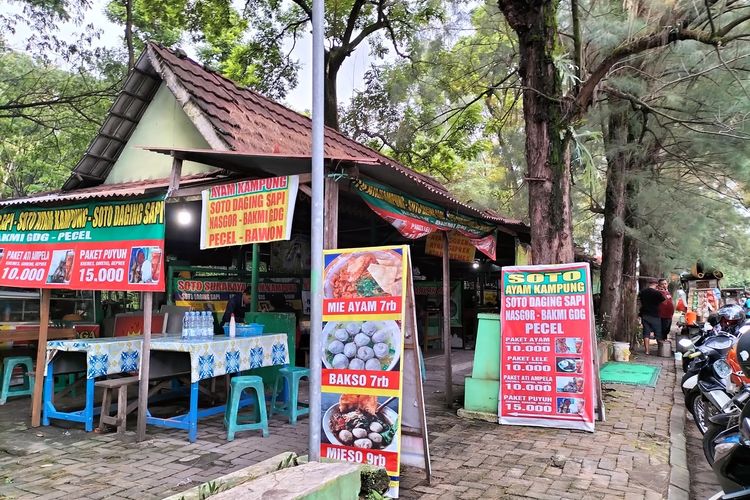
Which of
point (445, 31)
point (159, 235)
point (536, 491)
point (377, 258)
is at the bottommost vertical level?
point (536, 491)

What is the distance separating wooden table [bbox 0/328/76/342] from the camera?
7.37 m

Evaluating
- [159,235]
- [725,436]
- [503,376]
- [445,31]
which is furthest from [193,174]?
[445,31]

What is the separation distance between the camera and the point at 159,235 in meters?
5.64

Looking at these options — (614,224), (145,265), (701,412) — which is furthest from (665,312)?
(145,265)

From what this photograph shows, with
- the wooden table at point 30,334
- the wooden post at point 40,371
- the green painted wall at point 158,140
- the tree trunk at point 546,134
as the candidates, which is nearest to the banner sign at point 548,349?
the tree trunk at point 546,134

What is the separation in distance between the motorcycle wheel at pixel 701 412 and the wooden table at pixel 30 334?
342 inches

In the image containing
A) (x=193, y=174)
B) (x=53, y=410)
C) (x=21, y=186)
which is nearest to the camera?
(x=53, y=410)

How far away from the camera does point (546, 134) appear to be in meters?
7.23

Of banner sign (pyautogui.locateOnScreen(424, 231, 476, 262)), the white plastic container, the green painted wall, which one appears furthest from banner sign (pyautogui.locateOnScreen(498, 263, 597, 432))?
the white plastic container

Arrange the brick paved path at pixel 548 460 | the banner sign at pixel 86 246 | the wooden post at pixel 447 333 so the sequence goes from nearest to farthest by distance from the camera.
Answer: the brick paved path at pixel 548 460
the banner sign at pixel 86 246
the wooden post at pixel 447 333

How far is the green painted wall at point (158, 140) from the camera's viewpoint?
24.0 feet

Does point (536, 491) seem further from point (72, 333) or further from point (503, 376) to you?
point (72, 333)

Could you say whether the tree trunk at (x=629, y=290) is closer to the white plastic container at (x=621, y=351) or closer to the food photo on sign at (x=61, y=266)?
the white plastic container at (x=621, y=351)

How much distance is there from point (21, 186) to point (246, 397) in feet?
58.8
